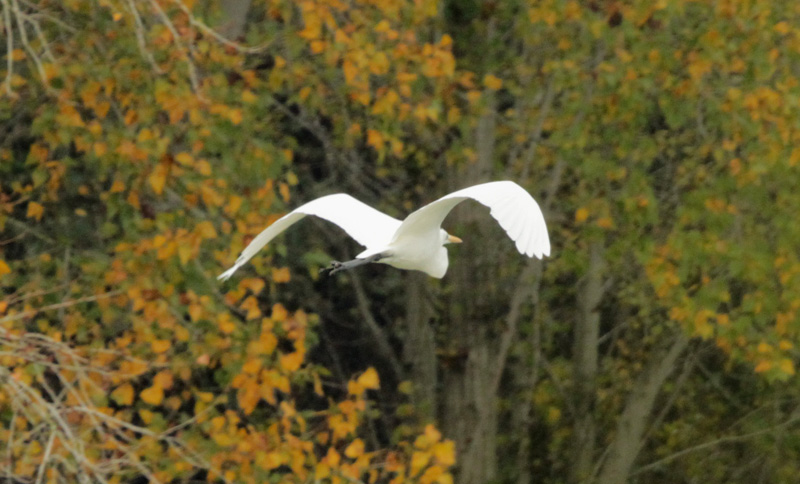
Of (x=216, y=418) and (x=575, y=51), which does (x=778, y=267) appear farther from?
(x=216, y=418)

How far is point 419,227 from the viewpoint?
421 cm

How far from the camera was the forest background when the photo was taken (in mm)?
5359

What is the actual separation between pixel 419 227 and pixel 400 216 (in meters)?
3.12

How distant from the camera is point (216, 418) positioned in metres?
5.38

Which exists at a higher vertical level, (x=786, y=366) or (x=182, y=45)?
(x=182, y=45)

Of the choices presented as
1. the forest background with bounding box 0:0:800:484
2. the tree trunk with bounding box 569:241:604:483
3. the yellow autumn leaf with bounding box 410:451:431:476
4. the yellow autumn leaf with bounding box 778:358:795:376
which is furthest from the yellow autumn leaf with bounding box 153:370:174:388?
the tree trunk with bounding box 569:241:604:483

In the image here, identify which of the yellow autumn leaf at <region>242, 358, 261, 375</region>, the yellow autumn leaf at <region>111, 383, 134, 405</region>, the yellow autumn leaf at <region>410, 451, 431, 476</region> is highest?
the yellow autumn leaf at <region>242, 358, 261, 375</region>

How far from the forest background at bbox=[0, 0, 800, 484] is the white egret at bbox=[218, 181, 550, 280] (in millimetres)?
747

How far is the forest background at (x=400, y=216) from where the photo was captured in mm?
5359

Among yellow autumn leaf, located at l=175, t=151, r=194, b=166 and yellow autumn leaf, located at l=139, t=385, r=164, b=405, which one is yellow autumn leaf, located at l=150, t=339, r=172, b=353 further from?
yellow autumn leaf, located at l=175, t=151, r=194, b=166

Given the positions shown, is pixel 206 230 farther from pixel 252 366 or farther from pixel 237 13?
pixel 237 13

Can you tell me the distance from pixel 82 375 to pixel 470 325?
340cm

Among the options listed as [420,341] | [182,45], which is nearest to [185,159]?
[182,45]

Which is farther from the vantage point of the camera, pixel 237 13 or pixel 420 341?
pixel 420 341
